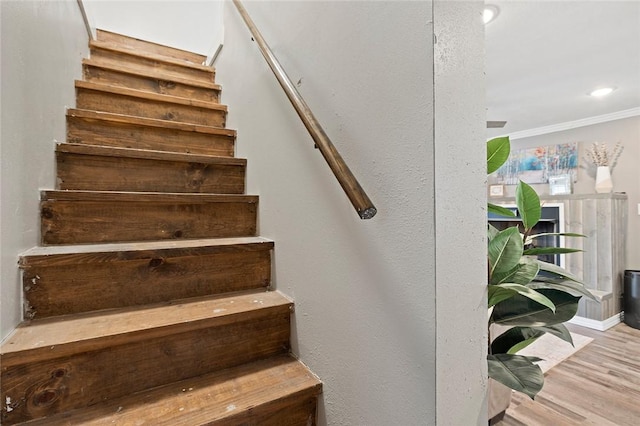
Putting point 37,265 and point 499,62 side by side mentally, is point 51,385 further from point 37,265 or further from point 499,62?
point 499,62

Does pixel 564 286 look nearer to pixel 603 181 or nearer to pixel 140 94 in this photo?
pixel 140 94

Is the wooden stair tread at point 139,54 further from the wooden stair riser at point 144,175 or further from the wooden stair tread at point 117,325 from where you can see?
the wooden stair tread at point 117,325

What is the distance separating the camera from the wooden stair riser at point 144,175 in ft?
4.07

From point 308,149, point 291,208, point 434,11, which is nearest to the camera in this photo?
point 434,11

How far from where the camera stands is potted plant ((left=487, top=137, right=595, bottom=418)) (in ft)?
2.41

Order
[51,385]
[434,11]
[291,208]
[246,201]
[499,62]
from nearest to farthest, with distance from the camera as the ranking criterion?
1. [434,11]
2. [51,385]
3. [291,208]
4. [246,201]
5. [499,62]

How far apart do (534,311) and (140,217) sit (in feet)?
4.56

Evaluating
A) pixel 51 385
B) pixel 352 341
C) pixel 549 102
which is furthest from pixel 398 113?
pixel 549 102

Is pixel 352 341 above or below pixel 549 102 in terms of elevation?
below

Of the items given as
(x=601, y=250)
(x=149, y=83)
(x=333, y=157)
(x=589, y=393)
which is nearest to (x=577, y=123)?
(x=601, y=250)

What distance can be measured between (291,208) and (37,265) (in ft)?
2.62

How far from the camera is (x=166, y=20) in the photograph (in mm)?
3070

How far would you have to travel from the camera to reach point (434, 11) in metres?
0.59

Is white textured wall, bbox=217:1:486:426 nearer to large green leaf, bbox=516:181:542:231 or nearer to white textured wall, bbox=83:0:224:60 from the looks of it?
large green leaf, bbox=516:181:542:231
